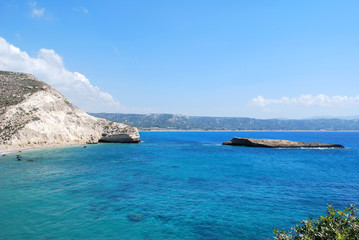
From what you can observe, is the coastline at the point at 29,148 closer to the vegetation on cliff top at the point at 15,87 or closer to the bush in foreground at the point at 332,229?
the vegetation on cliff top at the point at 15,87

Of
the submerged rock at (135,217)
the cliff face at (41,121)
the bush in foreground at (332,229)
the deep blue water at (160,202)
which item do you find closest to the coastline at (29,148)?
the cliff face at (41,121)

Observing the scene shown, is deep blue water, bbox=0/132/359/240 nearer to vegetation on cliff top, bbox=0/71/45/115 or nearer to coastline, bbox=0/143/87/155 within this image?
coastline, bbox=0/143/87/155

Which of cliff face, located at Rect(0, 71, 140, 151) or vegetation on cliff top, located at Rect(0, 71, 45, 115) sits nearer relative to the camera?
cliff face, located at Rect(0, 71, 140, 151)

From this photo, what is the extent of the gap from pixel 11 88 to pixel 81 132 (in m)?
29.3

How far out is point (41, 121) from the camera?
69.6m

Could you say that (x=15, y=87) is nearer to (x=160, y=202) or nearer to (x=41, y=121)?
(x=41, y=121)

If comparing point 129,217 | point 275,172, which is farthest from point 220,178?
point 129,217

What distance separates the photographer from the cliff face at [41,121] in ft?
207

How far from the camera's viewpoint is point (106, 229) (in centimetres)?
1533

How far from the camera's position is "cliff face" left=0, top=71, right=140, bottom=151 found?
63.1 metres

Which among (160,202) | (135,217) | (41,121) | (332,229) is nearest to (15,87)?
(41,121)

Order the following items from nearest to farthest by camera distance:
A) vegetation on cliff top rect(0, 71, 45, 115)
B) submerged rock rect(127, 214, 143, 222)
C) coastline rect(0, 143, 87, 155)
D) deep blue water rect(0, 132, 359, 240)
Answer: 1. deep blue water rect(0, 132, 359, 240)
2. submerged rock rect(127, 214, 143, 222)
3. coastline rect(0, 143, 87, 155)
4. vegetation on cliff top rect(0, 71, 45, 115)

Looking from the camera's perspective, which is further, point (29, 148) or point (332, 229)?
point (29, 148)

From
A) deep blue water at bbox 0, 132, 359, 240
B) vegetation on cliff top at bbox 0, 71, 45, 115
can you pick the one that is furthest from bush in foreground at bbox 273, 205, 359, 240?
vegetation on cliff top at bbox 0, 71, 45, 115
